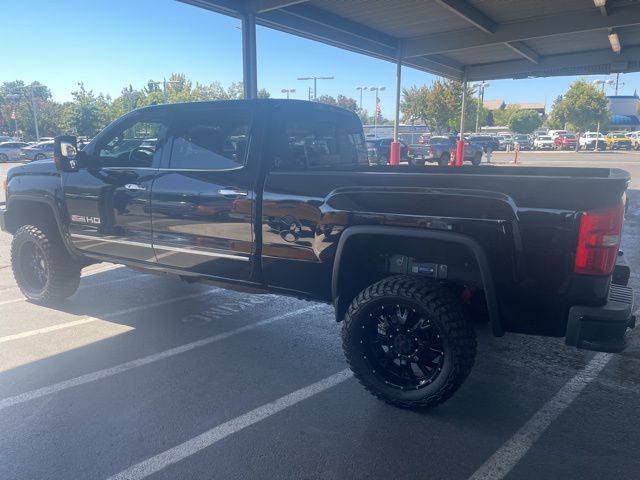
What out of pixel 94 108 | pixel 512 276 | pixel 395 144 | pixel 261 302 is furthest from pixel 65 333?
pixel 94 108

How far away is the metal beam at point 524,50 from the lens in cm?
1394

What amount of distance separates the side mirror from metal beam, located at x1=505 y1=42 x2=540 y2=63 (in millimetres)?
11960

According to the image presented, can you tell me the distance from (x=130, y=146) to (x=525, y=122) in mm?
72994

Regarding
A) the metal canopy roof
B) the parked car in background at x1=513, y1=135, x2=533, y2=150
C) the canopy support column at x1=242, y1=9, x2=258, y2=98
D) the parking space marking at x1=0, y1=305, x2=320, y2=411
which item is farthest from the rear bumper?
the parked car in background at x1=513, y1=135, x2=533, y2=150

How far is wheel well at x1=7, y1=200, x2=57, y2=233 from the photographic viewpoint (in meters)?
5.31

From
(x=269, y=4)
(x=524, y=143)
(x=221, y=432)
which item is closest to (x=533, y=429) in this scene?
(x=221, y=432)

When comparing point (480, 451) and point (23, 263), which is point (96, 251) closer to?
point (23, 263)

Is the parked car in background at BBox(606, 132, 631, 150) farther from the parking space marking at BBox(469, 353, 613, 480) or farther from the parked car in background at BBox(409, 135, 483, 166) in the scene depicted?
the parking space marking at BBox(469, 353, 613, 480)

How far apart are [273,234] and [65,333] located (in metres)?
2.33

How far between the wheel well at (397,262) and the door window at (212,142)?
1187mm

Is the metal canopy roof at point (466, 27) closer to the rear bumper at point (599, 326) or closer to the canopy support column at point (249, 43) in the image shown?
the canopy support column at point (249, 43)

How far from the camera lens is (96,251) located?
16.4 ft

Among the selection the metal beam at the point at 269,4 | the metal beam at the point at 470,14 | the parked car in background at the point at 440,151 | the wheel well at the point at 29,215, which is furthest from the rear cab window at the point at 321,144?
the parked car in background at the point at 440,151

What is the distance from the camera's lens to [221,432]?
10.1 feet
